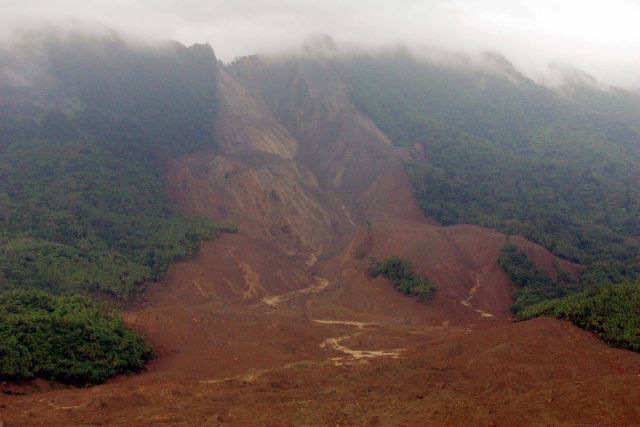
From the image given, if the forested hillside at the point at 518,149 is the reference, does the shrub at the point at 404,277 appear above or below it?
below

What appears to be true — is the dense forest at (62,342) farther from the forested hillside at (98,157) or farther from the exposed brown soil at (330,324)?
the forested hillside at (98,157)

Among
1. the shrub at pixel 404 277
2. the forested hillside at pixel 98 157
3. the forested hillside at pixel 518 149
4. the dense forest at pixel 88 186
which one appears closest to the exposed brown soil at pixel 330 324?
the shrub at pixel 404 277

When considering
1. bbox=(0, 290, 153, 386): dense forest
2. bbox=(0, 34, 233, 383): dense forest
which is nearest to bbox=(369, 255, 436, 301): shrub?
bbox=(0, 34, 233, 383): dense forest

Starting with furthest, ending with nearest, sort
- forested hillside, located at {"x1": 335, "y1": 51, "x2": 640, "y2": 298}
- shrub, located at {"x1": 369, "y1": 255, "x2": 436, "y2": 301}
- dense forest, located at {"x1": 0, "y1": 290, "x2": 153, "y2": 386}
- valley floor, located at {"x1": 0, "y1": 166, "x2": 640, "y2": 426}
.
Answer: forested hillside, located at {"x1": 335, "y1": 51, "x2": 640, "y2": 298} → shrub, located at {"x1": 369, "y1": 255, "x2": 436, "y2": 301} → dense forest, located at {"x1": 0, "y1": 290, "x2": 153, "y2": 386} → valley floor, located at {"x1": 0, "y1": 166, "x2": 640, "y2": 426}

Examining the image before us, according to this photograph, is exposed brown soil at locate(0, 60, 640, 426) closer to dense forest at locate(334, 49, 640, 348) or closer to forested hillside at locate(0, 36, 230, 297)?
dense forest at locate(334, 49, 640, 348)

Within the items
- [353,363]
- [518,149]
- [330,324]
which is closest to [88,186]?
[330,324]

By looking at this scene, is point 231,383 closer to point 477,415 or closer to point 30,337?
point 30,337

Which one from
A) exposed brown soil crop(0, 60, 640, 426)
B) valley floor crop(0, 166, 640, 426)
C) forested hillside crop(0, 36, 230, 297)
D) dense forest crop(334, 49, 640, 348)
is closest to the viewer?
valley floor crop(0, 166, 640, 426)
